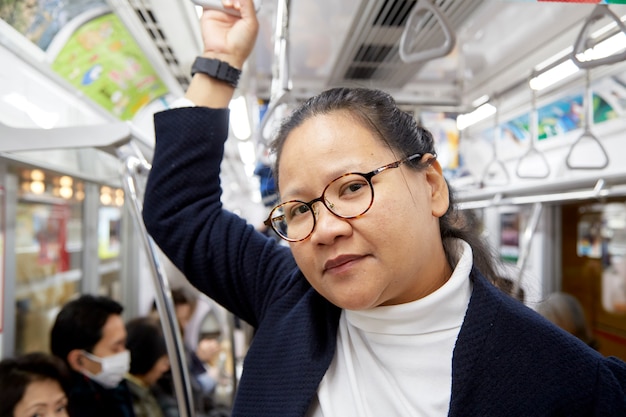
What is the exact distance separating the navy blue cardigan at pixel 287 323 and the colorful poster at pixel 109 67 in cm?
203

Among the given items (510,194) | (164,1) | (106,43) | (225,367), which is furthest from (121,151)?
(225,367)

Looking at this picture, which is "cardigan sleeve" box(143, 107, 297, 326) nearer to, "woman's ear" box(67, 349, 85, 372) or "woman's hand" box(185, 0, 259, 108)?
"woman's hand" box(185, 0, 259, 108)

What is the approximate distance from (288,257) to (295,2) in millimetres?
2100

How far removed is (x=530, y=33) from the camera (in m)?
3.59

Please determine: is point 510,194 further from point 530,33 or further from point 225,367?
point 225,367

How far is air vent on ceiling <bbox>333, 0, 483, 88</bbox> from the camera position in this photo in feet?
6.23

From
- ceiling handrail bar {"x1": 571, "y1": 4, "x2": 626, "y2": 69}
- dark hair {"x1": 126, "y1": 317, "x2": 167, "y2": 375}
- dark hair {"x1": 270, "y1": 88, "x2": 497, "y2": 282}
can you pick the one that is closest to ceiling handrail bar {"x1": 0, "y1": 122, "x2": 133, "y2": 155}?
dark hair {"x1": 270, "y1": 88, "x2": 497, "y2": 282}

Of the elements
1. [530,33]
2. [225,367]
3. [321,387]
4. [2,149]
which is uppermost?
[530,33]

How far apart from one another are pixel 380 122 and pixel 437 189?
211 millimetres

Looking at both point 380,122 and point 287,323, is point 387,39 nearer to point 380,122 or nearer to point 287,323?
point 380,122

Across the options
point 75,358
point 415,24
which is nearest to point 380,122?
point 415,24

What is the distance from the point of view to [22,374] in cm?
174

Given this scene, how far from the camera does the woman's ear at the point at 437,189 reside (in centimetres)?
106

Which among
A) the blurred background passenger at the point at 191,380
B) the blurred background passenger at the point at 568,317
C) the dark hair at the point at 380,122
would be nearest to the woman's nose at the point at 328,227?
the dark hair at the point at 380,122
